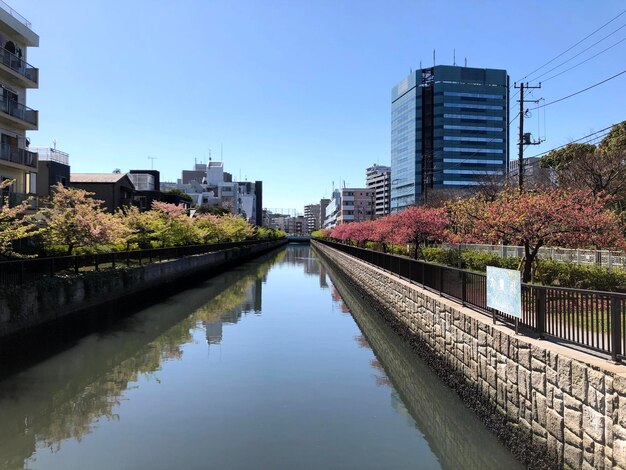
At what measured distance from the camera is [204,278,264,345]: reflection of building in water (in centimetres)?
1668

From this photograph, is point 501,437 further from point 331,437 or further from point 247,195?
point 247,195

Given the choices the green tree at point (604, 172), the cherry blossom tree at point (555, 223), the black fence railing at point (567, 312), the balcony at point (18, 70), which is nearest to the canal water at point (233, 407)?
the black fence railing at point (567, 312)

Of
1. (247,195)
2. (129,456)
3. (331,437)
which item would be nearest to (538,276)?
(331,437)

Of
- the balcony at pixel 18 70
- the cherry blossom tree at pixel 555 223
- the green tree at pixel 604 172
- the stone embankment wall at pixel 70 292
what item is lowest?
the stone embankment wall at pixel 70 292

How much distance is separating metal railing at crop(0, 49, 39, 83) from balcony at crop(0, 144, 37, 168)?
15.5ft

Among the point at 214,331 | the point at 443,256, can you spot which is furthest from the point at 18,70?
the point at 443,256

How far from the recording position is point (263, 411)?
359 inches

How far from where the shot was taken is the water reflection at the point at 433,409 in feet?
23.8

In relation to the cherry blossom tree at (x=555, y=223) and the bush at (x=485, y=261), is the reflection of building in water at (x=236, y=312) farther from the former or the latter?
the bush at (x=485, y=261)

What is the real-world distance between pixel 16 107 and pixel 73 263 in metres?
16.4

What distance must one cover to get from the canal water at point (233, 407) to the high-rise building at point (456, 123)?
110m

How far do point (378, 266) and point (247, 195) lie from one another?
132 m

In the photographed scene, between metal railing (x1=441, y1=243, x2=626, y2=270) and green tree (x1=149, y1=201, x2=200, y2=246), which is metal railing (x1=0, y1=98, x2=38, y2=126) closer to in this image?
green tree (x1=149, y1=201, x2=200, y2=246)

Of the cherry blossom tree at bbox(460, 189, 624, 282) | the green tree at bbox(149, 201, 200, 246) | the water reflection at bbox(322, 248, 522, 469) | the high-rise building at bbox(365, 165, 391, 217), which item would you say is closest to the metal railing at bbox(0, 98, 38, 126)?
the green tree at bbox(149, 201, 200, 246)
